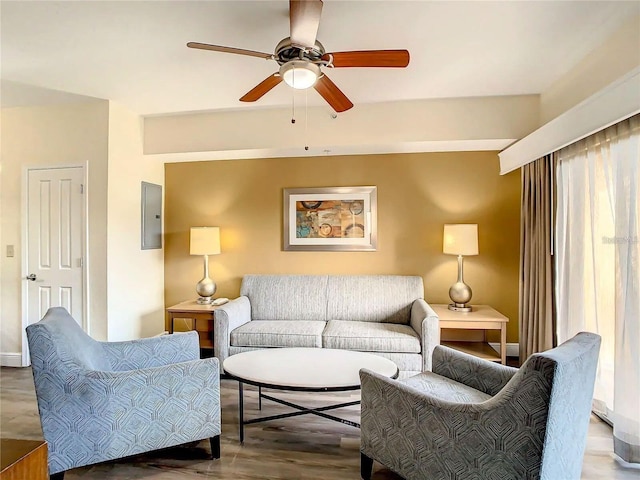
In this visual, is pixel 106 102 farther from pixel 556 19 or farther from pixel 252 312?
pixel 556 19

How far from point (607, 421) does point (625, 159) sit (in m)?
1.73

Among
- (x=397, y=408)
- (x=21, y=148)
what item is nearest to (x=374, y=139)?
(x=397, y=408)

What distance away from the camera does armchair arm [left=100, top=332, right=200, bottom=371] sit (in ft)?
7.14

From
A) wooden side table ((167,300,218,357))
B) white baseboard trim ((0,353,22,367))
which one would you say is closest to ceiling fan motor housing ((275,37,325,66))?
wooden side table ((167,300,218,357))

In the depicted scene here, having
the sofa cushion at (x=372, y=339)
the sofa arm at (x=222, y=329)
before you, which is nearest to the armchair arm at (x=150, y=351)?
the sofa arm at (x=222, y=329)

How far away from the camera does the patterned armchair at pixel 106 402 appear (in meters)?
1.72

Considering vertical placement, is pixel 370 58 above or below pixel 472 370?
above

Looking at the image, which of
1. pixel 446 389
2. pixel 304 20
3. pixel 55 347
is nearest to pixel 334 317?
pixel 446 389

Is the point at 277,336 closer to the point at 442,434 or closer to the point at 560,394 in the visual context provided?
the point at 442,434

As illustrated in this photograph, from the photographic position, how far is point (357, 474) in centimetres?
188

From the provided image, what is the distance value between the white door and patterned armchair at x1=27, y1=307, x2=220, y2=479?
1632mm

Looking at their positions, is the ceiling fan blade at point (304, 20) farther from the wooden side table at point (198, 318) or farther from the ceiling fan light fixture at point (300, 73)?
the wooden side table at point (198, 318)

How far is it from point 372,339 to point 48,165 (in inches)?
136

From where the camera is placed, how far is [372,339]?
2951 millimetres
